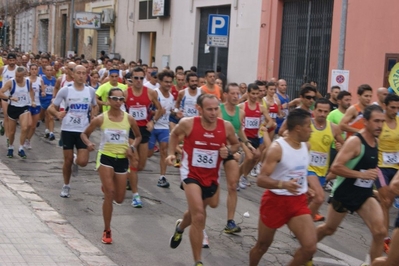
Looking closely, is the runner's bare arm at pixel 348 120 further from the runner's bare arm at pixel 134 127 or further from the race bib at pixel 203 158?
the race bib at pixel 203 158

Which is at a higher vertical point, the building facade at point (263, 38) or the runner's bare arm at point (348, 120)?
the building facade at point (263, 38)

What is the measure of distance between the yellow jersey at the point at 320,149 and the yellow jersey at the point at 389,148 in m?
0.68

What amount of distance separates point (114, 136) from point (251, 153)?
1.72 metres

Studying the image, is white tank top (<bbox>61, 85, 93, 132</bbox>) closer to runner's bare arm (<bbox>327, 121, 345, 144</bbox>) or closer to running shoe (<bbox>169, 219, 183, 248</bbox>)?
running shoe (<bbox>169, 219, 183, 248</bbox>)

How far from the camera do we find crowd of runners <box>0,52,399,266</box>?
687 centimetres

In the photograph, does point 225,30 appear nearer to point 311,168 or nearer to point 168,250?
point 311,168

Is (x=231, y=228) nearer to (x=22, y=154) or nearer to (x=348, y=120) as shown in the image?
(x=348, y=120)

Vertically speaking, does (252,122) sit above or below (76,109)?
below

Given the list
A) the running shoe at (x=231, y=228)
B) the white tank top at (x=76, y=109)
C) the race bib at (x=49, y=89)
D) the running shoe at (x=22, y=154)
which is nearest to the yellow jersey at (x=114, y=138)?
the running shoe at (x=231, y=228)

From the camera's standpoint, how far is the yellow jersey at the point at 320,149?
918cm

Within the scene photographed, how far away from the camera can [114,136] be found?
29.5ft

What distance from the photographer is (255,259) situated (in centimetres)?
715

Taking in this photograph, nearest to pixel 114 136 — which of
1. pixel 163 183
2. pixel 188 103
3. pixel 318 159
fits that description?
pixel 318 159

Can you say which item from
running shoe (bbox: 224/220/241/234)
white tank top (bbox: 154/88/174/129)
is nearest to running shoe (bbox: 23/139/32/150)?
white tank top (bbox: 154/88/174/129)
